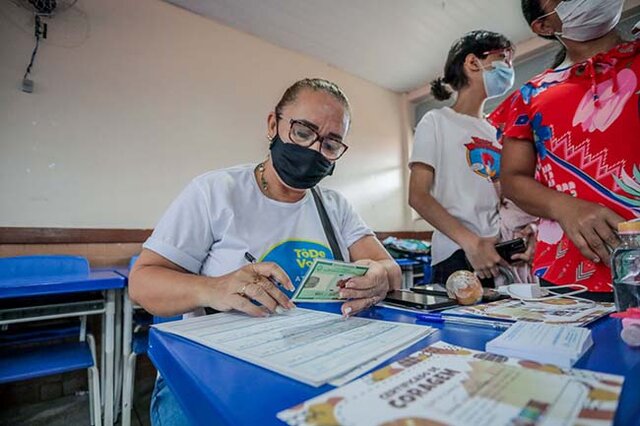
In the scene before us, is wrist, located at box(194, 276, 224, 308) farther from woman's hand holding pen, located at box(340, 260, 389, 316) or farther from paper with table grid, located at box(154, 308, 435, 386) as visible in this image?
woman's hand holding pen, located at box(340, 260, 389, 316)

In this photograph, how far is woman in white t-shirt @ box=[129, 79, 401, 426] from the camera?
0.69 metres

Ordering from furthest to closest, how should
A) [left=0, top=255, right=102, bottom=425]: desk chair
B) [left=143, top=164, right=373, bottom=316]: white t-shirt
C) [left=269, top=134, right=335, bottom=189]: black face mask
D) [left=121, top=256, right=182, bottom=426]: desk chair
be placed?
1. [left=121, top=256, right=182, bottom=426]: desk chair
2. [left=0, top=255, right=102, bottom=425]: desk chair
3. [left=269, top=134, right=335, bottom=189]: black face mask
4. [left=143, top=164, right=373, bottom=316]: white t-shirt

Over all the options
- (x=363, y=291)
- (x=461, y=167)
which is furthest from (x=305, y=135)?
(x=461, y=167)

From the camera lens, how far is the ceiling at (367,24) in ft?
9.52

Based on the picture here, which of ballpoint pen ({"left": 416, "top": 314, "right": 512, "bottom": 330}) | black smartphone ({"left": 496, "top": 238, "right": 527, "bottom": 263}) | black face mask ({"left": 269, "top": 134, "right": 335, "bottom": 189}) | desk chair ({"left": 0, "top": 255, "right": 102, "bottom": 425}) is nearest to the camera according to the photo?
ballpoint pen ({"left": 416, "top": 314, "right": 512, "bottom": 330})

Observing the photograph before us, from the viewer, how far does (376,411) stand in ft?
0.80

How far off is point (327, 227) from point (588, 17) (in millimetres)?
852

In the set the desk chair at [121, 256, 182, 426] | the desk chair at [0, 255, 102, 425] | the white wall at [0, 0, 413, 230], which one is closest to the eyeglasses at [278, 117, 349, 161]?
the desk chair at [121, 256, 182, 426]

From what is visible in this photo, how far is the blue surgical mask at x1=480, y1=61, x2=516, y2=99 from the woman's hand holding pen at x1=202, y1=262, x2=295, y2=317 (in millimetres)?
1314

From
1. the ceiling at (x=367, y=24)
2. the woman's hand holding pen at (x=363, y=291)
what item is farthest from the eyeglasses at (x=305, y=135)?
the ceiling at (x=367, y=24)

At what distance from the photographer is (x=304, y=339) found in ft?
1.48

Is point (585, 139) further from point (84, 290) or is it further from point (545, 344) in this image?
point (84, 290)

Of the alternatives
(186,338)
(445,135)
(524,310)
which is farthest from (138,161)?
(524,310)

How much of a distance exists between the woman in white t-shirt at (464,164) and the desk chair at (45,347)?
1577mm
